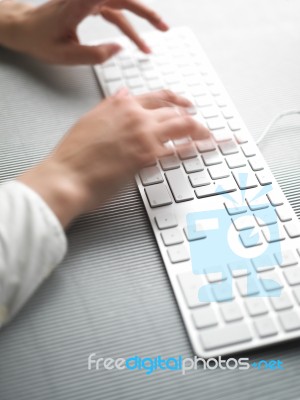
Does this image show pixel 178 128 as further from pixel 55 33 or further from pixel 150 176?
pixel 55 33

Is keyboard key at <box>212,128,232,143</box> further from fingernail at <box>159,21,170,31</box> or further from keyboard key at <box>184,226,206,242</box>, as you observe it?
fingernail at <box>159,21,170,31</box>

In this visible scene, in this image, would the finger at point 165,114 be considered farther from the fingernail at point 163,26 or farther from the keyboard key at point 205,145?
the fingernail at point 163,26

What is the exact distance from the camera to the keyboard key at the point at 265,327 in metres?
0.39

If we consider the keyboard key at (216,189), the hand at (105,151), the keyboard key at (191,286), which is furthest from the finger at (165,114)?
the keyboard key at (191,286)

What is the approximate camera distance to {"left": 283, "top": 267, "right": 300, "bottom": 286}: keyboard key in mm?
414

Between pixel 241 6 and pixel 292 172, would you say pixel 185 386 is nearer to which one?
pixel 292 172

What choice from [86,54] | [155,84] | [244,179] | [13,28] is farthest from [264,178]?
[13,28]

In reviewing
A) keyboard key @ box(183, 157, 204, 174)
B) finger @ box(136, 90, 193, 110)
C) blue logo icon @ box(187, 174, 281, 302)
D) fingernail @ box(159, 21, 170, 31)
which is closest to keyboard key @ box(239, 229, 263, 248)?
blue logo icon @ box(187, 174, 281, 302)

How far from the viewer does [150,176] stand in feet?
1.65

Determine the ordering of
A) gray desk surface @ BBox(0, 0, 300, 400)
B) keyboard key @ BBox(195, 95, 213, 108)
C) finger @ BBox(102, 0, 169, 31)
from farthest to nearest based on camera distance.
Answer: finger @ BBox(102, 0, 169, 31) < keyboard key @ BBox(195, 95, 213, 108) < gray desk surface @ BBox(0, 0, 300, 400)

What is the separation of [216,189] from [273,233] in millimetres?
84

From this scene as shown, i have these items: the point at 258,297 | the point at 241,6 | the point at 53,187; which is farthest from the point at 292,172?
the point at 241,6

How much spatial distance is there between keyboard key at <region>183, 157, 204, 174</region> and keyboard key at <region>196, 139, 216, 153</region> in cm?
2

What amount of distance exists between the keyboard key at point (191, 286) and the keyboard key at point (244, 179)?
13 centimetres
